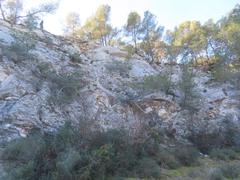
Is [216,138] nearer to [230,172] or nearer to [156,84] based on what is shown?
[156,84]

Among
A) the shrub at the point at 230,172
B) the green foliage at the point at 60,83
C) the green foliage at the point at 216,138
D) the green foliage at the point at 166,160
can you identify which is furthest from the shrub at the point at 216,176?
the green foliage at the point at 60,83

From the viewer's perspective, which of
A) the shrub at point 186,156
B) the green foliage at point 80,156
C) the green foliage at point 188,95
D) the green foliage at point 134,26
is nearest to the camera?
the green foliage at point 80,156

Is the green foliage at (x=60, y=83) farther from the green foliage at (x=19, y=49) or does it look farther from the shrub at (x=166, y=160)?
the shrub at (x=166, y=160)

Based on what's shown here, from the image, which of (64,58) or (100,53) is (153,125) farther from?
(100,53)

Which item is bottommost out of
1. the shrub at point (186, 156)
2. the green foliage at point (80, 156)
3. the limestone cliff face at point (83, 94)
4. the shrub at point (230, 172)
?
the shrub at point (230, 172)

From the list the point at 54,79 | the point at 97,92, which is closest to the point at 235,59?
the point at 97,92

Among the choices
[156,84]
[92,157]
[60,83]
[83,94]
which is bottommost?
[92,157]

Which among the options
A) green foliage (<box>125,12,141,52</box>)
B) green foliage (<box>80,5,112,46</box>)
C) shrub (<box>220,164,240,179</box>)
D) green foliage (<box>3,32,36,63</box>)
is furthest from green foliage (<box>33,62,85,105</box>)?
green foliage (<box>80,5,112,46</box>)

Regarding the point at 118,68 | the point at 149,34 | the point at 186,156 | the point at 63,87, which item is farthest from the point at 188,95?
the point at 149,34

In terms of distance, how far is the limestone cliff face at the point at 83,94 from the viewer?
983cm

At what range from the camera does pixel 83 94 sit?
1204cm

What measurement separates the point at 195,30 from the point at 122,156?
17275mm

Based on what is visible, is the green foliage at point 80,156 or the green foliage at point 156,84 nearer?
the green foliage at point 80,156

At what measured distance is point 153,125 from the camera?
1049 centimetres
